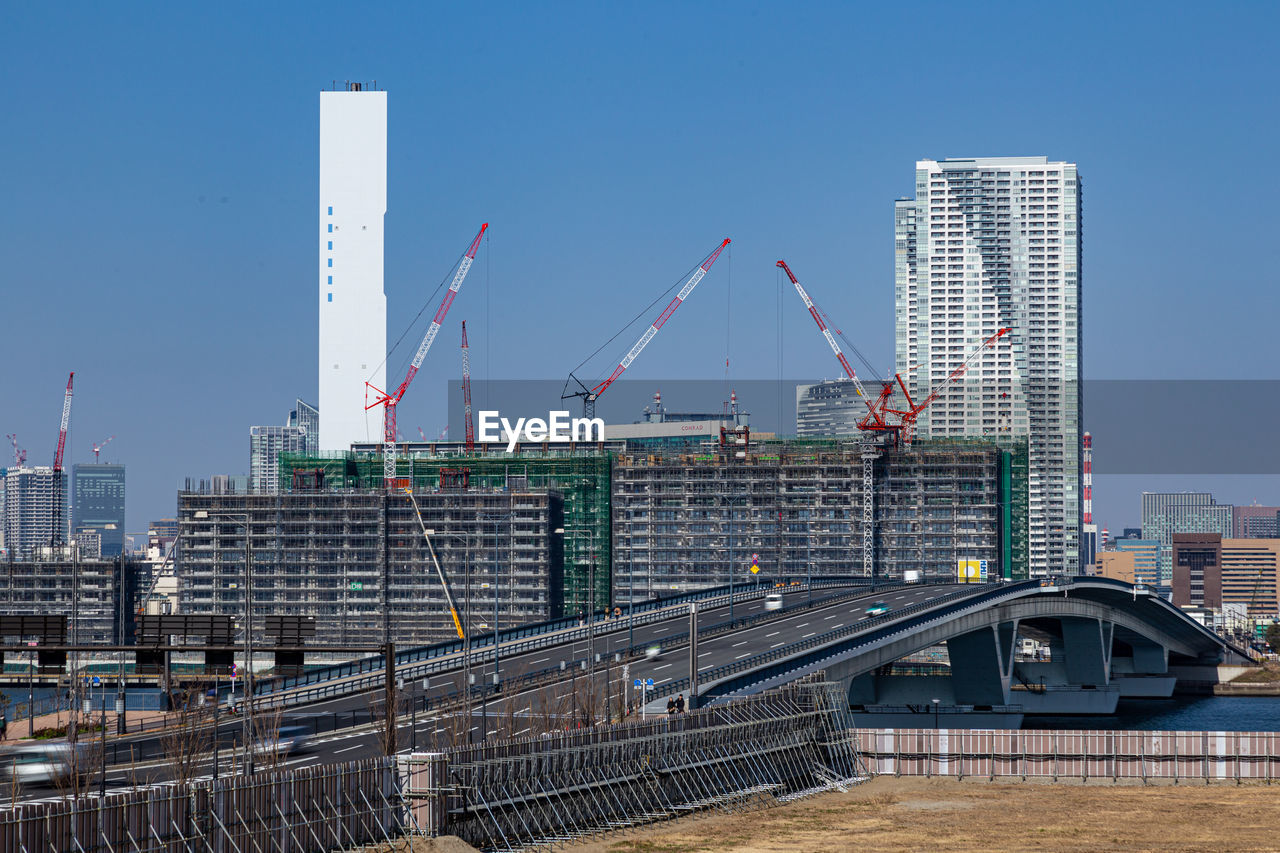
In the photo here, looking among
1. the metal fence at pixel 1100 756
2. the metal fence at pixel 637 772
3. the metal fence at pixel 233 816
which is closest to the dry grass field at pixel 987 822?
the metal fence at pixel 1100 756

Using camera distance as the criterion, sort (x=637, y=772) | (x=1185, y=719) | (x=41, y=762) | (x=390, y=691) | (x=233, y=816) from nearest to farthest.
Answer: (x=233, y=816) → (x=390, y=691) → (x=637, y=772) → (x=41, y=762) → (x=1185, y=719)

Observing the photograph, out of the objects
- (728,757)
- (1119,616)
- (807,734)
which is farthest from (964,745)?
(1119,616)

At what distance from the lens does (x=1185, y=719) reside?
172625mm

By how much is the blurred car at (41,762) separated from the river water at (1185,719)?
106 meters

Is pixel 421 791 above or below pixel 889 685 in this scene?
above

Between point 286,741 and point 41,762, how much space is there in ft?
38.7

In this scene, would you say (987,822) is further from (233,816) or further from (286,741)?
(286,741)

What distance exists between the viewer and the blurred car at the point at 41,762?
71.3m

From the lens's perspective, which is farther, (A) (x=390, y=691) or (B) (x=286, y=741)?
(B) (x=286, y=741)

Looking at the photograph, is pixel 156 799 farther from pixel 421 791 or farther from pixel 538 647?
pixel 538 647

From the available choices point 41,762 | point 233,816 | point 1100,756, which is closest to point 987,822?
point 1100,756

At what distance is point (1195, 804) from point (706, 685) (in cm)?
2970

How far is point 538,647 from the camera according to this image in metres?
132

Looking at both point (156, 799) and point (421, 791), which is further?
point (421, 791)
